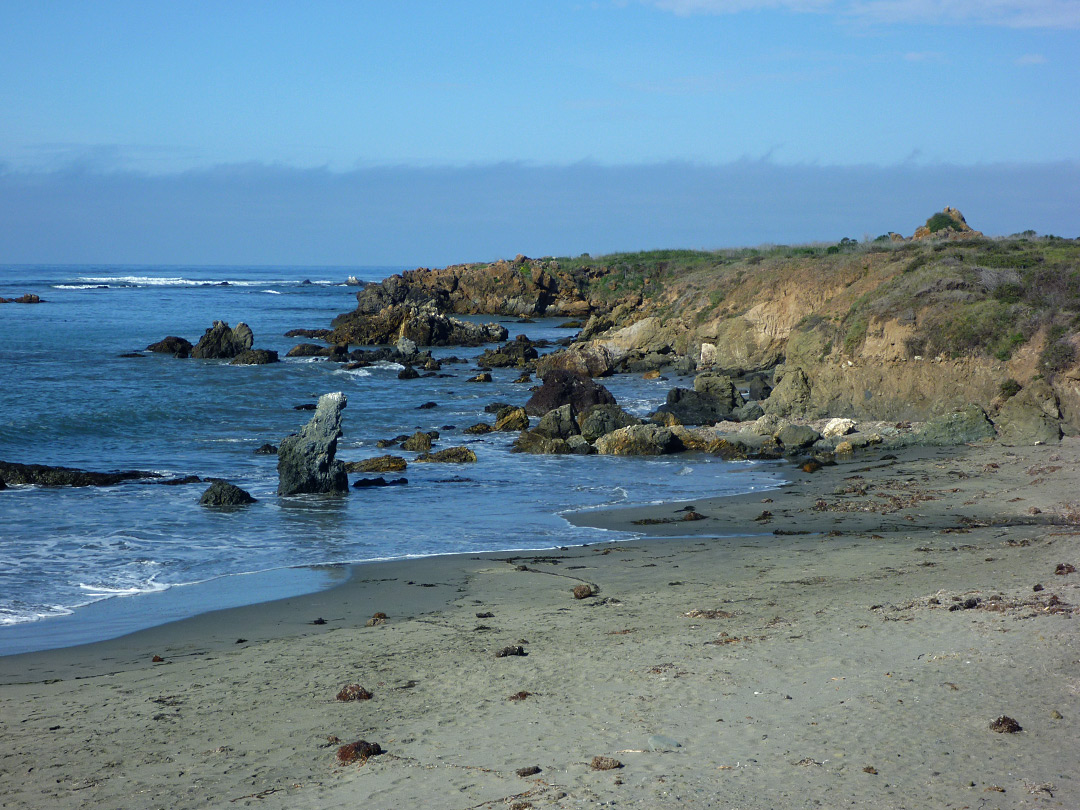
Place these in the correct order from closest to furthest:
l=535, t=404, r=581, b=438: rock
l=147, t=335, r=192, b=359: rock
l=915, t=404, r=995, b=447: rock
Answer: l=915, t=404, r=995, b=447: rock → l=535, t=404, r=581, b=438: rock → l=147, t=335, r=192, b=359: rock

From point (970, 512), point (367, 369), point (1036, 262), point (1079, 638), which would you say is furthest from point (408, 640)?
point (367, 369)

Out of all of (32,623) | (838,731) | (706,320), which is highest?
(706,320)

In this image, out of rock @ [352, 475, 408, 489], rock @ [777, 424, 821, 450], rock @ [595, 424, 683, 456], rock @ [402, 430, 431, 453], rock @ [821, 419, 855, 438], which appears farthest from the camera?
rock @ [402, 430, 431, 453]

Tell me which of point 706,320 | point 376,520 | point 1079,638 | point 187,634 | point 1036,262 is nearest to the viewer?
point 1079,638

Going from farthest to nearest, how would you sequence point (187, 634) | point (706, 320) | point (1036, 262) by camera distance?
point (706, 320) → point (1036, 262) → point (187, 634)

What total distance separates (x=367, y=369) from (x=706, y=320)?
15875 millimetres

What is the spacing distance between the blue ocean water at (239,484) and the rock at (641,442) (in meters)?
0.46

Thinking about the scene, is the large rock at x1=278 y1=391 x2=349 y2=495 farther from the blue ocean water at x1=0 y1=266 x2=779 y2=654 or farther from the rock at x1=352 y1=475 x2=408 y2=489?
the rock at x1=352 y1=475 x2=408 y2=489

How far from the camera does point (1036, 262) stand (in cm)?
2589

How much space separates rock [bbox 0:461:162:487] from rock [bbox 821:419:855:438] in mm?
15663

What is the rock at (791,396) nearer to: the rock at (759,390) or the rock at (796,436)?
the rock at (796,436)

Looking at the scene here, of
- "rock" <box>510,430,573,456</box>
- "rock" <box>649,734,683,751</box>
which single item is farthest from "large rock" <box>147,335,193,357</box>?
"rock" <box>649,734,683,751</box>

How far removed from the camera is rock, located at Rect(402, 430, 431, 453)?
22797 mm

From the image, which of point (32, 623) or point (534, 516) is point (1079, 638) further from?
point (32, 623)
